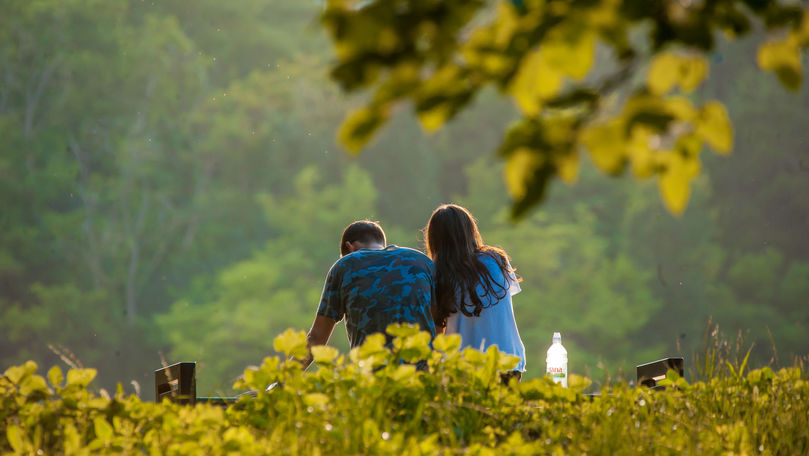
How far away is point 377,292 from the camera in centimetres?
359

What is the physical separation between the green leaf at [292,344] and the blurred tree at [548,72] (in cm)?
125

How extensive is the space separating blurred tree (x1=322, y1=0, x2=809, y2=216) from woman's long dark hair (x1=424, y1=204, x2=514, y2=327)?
2603 mm

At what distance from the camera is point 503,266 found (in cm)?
415

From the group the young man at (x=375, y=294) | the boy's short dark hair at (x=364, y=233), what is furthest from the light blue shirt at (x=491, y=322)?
the boy's short dark hair at (x=364, y=233)

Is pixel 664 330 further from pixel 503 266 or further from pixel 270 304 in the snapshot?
pixel 503 266

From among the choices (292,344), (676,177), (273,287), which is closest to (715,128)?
(676,177)

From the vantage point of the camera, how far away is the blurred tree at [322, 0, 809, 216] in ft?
4.19

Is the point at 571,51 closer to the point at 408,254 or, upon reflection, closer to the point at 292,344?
the point at 292,344

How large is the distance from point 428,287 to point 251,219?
22.5 m

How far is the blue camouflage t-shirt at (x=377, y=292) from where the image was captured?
3.58 metres

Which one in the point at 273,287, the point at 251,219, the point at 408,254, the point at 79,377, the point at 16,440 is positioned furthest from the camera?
the point at 251,219

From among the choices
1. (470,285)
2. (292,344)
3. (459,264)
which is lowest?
(292,344)

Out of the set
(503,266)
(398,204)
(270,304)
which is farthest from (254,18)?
(503,266)

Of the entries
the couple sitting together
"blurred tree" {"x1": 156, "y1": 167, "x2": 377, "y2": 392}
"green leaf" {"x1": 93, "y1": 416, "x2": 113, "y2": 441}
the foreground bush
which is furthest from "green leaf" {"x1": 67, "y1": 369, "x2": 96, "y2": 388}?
"blurred tree" {"x1": 156, "y1": 167, "x2": 377, "y2": 392}
